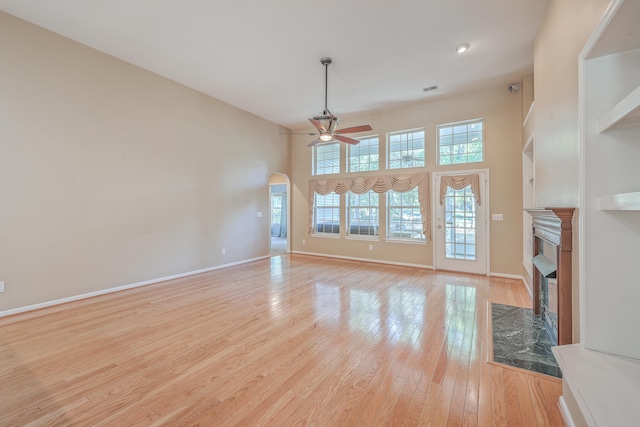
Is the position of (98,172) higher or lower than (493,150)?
lower

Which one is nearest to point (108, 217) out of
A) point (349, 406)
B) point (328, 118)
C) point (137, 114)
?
point (137, 114)

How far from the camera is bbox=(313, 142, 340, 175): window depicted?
22.7 feet

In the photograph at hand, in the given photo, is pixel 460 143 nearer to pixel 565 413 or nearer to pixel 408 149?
pixel 408 149

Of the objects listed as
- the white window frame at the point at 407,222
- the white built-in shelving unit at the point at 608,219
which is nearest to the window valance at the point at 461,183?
the white window frame at the point at 407,222

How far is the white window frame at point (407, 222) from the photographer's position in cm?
579

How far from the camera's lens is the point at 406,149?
595 cm

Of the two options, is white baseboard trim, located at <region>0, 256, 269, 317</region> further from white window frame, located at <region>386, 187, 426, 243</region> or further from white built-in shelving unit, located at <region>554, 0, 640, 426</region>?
white built-in shelving unit, located at <region>554, 0, 640, 426</region>

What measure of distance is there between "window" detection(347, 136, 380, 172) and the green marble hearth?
4.00 meters

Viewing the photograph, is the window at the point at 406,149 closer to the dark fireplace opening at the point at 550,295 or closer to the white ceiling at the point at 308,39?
the white ceiling at the point at 308,39

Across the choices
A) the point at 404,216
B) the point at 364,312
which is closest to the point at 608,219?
the point at 364,312

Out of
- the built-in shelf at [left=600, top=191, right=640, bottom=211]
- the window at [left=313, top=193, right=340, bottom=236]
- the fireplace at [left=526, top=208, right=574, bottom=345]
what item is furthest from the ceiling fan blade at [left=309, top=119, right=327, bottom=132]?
the built-in shelf at [left=600, top=191, right=640, bottom=211]

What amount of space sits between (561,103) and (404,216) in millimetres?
3932

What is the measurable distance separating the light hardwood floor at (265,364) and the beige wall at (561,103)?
3.15 ft

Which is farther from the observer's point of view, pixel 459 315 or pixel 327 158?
pixel 327 158
